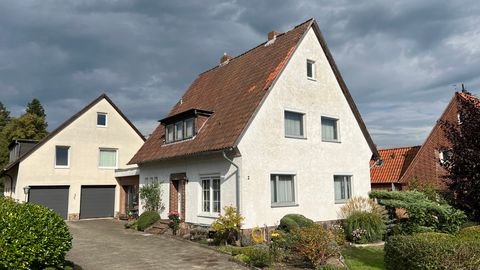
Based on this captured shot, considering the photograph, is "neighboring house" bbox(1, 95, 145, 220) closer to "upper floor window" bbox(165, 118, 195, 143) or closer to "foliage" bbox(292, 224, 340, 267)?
"upper floor window" bbox(165, 118, 195, 143)

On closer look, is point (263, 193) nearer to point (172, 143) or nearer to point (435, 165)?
point (172, 143)

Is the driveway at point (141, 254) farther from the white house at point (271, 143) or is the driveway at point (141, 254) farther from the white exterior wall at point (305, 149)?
the white exterior wall at point (305, 149)

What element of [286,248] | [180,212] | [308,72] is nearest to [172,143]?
[180,212]

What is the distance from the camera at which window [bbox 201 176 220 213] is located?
16516 mm

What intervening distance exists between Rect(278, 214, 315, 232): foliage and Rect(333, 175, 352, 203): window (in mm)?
4147

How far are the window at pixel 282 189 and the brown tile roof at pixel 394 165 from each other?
1030 centimetres

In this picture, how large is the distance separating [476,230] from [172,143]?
13.9 m

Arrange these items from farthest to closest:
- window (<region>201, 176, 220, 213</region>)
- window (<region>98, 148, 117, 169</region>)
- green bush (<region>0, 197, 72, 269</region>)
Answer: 1. window (<region>98, 148, 117, 169</region>)
2. window (<region>201, 176, 220, 213</region>)
3. green bush (<region>0, 197, 72, 269</region>)

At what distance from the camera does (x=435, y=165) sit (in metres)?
26.0

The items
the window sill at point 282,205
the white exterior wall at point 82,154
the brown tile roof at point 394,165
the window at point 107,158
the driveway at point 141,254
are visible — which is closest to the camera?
the driveway at point 141,254

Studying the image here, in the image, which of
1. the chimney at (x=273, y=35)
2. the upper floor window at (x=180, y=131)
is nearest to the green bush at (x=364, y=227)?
the upper floor window at (x=180, y=131)

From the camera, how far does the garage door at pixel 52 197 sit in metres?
25.4

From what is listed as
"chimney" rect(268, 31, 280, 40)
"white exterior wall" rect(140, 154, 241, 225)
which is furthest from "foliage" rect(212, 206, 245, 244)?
"chimney" rect(268, 31, 280, 40)

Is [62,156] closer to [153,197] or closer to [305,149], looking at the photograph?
[153,197]
